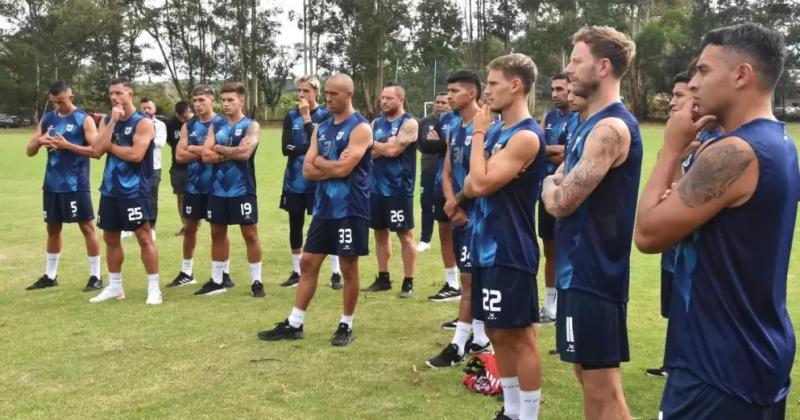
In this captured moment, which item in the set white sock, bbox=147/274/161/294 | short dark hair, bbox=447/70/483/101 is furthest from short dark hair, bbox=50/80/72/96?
short dark hair, bbox=447/70/483/101

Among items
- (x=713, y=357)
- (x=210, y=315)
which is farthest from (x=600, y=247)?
(x=210, y=315)

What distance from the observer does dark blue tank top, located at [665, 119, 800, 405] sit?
2336mm

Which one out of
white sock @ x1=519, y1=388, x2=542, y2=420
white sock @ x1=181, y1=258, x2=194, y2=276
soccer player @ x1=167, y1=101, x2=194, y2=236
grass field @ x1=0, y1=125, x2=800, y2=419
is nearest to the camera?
white sock @ x1=519, y1=388, x2=542, y2=420

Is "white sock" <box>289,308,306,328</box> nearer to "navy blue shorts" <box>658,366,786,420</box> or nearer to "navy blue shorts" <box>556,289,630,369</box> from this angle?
"navy blue shorts" <box>556,289,630,369</box>

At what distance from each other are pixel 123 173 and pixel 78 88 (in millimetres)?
64274

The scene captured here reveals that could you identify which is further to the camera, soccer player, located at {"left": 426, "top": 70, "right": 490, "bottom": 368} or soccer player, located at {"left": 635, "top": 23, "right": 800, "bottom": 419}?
soccer player, located at {"left": 426, "top": 70, "right": 490, "bottom": 368}

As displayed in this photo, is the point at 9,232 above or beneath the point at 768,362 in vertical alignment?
beneath

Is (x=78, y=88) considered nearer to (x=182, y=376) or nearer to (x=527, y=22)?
(x=527, y=22)

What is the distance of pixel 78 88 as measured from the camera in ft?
216

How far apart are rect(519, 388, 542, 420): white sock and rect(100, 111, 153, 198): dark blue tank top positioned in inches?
211

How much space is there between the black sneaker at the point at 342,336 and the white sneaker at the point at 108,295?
3.06 metres

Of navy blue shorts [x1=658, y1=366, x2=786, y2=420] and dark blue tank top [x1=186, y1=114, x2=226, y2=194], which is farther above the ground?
dark blue tank top [x1=186, y1=114, x2=226, y2=194]

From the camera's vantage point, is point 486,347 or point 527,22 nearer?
point 486,347

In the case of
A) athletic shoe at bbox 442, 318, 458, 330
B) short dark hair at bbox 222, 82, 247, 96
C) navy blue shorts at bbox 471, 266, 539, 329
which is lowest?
athletic shoe at bbox 442, 318, 458, 330
